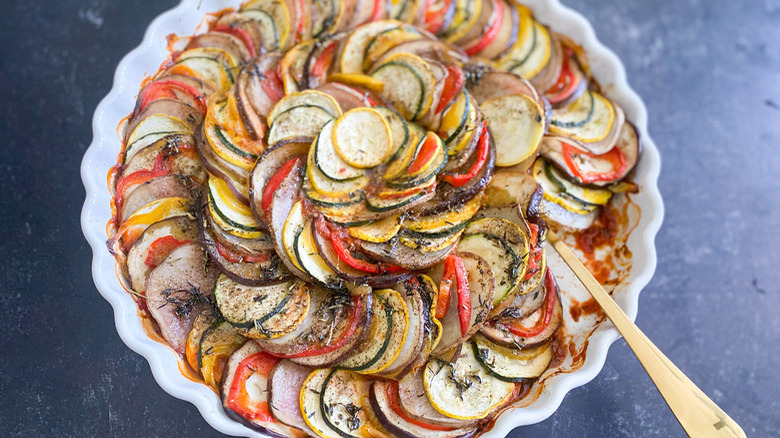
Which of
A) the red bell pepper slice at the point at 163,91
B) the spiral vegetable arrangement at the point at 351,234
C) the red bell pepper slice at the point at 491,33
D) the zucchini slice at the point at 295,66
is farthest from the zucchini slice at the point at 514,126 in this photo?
the red bell pepper slice at the point at 163,91

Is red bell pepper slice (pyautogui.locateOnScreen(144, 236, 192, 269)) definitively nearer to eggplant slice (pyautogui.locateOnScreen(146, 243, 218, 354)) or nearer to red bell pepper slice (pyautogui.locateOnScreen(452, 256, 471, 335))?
eggplant slice (pyautogui.locateOnScreen(146, 243, 218, 354))

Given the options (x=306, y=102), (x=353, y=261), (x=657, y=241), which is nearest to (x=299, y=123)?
(x=306, y=102)

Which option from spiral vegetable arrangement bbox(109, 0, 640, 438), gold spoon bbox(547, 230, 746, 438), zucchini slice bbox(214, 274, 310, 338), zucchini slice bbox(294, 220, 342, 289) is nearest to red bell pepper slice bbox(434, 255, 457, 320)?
spiral vegetable arrangement bbox(109, 0, 640, 438)

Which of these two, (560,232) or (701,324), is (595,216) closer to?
(560,232)

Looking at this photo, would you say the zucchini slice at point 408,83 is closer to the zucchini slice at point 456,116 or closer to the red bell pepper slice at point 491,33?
the zucchini slice at point 456,116

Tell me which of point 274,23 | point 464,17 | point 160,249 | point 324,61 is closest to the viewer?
point 160,249

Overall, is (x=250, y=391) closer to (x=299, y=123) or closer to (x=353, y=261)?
(x=353, y=261)
